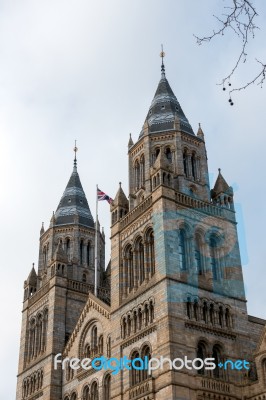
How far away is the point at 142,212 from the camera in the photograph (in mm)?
41969

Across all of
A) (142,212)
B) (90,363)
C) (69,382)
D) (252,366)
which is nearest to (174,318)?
(252,366)

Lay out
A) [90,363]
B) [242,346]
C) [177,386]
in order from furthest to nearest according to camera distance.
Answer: [90,363]
[242,346]
[177,386]

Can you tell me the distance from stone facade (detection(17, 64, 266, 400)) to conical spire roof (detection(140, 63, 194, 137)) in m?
0.10

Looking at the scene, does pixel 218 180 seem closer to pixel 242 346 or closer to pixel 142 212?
pixel 142 212

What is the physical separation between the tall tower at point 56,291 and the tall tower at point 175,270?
386 inches

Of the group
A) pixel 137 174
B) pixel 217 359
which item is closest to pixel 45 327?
pixel 137 174

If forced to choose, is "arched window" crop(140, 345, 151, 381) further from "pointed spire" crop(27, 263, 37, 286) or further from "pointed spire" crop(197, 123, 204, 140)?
"pointed spire" crop(27, 263, 37, 286)

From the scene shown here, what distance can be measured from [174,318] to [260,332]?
25.9 feet

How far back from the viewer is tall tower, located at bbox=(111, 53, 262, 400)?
3556 centimetres

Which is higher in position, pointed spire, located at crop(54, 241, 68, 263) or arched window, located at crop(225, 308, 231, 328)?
pointed spire, located at crop(54, 241, 68, 263)

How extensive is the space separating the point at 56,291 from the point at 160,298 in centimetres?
1718

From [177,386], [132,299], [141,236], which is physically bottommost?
[177,386]

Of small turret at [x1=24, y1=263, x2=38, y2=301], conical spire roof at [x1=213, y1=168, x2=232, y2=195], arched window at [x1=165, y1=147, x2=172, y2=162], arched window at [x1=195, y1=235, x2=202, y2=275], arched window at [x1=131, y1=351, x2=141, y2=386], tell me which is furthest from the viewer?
small turret at [x1=24, y1=263, x2=38, y2=301]

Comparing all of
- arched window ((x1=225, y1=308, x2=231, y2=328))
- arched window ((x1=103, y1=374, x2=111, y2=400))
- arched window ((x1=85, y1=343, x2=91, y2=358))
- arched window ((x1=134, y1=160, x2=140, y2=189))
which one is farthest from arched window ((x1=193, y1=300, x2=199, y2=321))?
arched window ((x1=85, y1=343, x2=91, y2=358))
